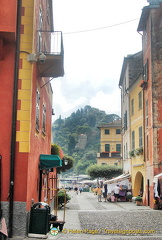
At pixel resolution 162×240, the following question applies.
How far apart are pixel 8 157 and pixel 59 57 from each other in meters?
4.08

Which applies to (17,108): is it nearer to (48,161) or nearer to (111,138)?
(48,161)

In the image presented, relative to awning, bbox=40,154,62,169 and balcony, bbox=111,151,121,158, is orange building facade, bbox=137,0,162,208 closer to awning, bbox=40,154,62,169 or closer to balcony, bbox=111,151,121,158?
awning, bbox=40,154,62,169

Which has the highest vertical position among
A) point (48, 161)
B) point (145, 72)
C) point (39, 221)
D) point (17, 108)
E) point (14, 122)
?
point (145, 72)

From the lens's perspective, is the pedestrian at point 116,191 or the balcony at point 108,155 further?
the balcony at point 108,155

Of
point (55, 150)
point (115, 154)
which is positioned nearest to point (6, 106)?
point (55, 150)

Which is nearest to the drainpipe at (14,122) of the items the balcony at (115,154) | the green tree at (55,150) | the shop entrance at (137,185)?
the green tree at (55,150)

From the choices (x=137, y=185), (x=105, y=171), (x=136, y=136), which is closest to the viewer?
(x=136, y=136)

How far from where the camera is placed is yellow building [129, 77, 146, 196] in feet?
93.3

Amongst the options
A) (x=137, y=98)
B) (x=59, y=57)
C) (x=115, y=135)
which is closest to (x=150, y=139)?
(x=137, y=98)

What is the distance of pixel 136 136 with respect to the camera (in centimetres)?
3052

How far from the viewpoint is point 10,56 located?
A: 11.8 meters

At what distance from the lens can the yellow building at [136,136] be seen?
28.4 meters

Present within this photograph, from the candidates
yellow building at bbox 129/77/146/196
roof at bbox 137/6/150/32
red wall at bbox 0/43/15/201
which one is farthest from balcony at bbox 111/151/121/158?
red wall at bbox 0/43/15/201

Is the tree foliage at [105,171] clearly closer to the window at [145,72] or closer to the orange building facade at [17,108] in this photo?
the window at [145,72]
